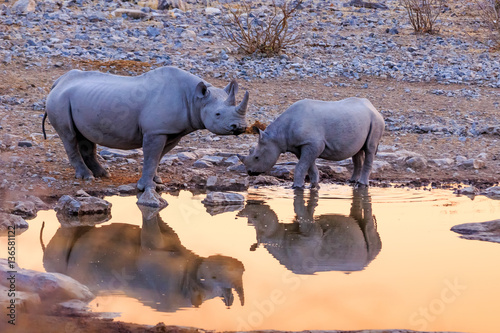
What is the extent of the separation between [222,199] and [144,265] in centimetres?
252

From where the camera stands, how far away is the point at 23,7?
19250mm

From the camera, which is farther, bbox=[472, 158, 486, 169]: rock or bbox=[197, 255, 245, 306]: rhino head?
bbox=[472, 158, 486, 169]: rock

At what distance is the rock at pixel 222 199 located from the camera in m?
8.15

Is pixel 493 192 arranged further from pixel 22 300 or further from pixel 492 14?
pixel 492 14

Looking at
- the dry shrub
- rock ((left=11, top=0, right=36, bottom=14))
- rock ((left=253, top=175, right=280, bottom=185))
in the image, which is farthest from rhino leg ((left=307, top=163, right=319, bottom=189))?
rock ((left=11, top=0, right=36, bottom=14))

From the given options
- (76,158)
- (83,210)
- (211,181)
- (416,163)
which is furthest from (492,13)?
(83,210)

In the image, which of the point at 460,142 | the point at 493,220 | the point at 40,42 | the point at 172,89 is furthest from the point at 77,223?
the point at 40,42

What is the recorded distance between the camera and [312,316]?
4727mm

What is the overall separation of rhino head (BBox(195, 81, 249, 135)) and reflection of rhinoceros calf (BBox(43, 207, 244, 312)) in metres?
1.47

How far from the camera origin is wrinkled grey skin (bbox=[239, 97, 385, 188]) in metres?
9.24

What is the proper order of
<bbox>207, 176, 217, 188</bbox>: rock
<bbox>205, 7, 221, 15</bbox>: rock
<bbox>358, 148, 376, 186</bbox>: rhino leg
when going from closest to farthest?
1. <bbox>207, 176, 217, 188</bbox>: rock
2. <bbox>358, 148, 376, 186</bbox>: rhino leg
3. <bbox>205, 7, 221, 15</bbox>: rock

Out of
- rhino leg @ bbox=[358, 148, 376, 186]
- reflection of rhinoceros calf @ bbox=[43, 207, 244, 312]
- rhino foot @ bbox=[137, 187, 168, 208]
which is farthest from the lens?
rhino leg @ bbox=[358, 148, 376, 186]

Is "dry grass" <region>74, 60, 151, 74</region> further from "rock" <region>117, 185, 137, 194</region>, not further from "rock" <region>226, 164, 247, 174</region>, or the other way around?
"rock" <region>117, 185, 137, 194</region>

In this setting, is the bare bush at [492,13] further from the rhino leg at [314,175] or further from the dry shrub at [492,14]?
the rhino leg at [314,175]
